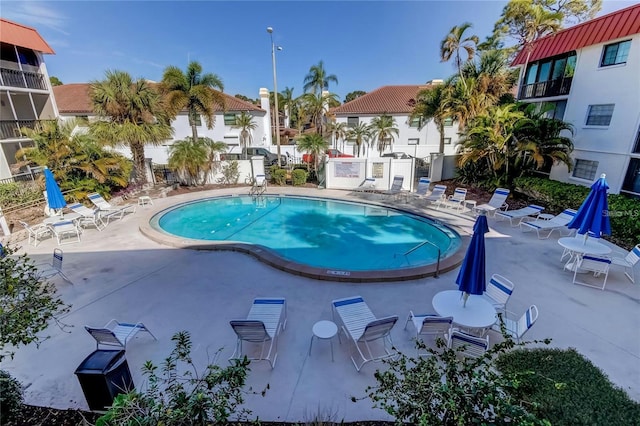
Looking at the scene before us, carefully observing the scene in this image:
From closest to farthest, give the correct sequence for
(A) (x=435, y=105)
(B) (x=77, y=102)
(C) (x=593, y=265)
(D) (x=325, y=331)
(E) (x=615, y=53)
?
(D) (x=325, y=331), (C) (x=593, y=265), (E) (x=615, y=53), (A) (x=435, y=105), (B) (x=77, y=102)

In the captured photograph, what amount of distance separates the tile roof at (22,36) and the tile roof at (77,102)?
1028 centimetres

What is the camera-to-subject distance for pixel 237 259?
8.90m

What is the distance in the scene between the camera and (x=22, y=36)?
1783cm

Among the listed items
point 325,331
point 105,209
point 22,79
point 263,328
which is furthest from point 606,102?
point 22,79

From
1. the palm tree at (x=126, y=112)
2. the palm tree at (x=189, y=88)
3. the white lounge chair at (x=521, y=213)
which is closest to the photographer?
the white lounge chair at (x=521, y=213)

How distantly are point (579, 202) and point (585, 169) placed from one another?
3963 millimetres

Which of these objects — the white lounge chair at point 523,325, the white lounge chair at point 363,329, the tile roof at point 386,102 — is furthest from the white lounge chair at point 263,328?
the tile roof at point 386,102

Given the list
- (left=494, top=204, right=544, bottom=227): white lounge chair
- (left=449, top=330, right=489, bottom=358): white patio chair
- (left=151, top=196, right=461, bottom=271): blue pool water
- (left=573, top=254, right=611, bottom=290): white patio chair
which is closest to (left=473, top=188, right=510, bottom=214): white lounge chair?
(left=494, top=204, right=544, bottom=227): white lounge chair

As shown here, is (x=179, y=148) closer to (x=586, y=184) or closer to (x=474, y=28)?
(x=474, y=28)

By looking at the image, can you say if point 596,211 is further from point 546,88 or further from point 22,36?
point 22,36

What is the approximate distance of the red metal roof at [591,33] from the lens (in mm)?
11875

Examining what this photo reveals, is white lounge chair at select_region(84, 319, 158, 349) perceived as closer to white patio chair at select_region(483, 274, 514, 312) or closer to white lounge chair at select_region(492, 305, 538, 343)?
white lounge chair at select_region(492, 305, 538, 343)

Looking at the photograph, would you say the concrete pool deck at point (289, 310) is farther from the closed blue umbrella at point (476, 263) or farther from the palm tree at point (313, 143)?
the palm tree at point (313, 143)

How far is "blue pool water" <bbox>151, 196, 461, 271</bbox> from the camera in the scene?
9.93 meters
